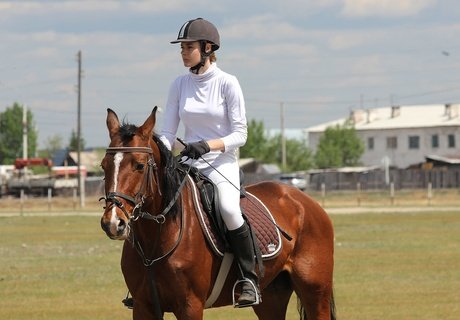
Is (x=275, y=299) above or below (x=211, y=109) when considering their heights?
below

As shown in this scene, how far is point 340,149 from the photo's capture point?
154 metres

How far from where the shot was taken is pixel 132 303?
9438mm

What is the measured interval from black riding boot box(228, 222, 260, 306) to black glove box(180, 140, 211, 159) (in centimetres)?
77

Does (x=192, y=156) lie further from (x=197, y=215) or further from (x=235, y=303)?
(x=235, y=303)

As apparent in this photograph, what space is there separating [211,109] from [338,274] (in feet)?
48.7

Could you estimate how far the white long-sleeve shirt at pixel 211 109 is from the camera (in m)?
9.54

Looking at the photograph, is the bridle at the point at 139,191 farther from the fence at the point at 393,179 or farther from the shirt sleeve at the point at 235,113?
the fence at the point at 393,179

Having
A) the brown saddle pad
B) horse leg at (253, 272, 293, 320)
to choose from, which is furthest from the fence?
the brown saddle pad

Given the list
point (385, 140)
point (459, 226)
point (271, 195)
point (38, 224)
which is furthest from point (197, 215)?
point (385, 140)

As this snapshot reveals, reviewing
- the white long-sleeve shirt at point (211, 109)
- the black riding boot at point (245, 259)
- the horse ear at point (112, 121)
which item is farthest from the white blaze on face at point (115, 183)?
the black riding boot at point (245, 259)

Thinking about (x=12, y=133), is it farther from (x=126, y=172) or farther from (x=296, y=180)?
(x=126, y=172)

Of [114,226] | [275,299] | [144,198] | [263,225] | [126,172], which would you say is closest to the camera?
[114,226]

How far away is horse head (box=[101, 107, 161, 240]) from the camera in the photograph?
26.5 feet

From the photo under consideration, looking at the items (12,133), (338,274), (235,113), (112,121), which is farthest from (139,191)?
(12,133)
